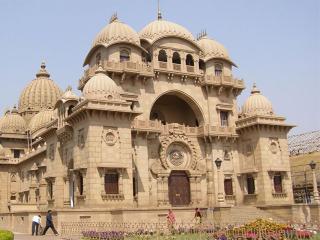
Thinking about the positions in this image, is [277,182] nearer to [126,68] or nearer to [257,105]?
[257,105]

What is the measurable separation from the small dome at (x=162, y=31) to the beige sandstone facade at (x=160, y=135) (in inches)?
4.4

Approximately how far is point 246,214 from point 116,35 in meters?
18.1

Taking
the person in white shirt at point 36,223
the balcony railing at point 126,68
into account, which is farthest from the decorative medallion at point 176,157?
the person in white shirt at point 36,223

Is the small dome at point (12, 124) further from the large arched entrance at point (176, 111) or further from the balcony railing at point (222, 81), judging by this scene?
the balcony railing at point (222, 81)

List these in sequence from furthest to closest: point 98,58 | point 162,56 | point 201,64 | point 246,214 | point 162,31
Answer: point 201,64, point 162,56, point 162,31, point 98,58, point 246,214

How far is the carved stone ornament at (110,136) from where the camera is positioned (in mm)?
31453

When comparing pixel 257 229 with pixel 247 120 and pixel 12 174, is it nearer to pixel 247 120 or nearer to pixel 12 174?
pixel 247 120

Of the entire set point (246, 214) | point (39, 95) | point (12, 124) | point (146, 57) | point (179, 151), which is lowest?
point (246, 214)

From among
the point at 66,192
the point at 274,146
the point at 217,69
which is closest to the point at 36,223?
the point at 66,192

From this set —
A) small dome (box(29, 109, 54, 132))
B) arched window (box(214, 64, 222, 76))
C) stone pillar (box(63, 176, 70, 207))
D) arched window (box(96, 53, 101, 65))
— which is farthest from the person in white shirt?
small dome (box(29, 109, 54, 132))

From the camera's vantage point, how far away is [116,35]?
37281mm

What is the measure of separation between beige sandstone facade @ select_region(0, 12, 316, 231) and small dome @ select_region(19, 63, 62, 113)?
84.4 ft

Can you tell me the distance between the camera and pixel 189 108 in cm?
4269

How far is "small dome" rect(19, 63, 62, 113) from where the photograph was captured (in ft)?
216
